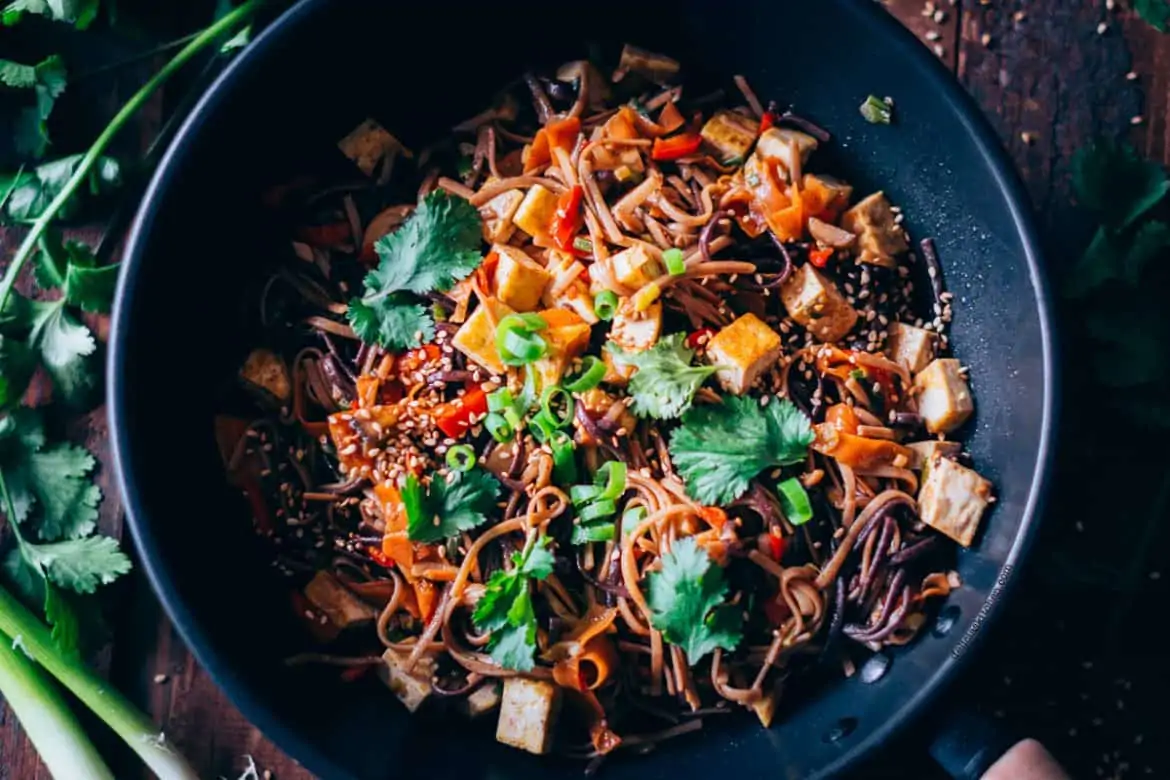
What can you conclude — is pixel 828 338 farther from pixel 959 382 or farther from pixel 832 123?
pixel 832 123

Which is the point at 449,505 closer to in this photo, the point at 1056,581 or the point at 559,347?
the point at 559,347

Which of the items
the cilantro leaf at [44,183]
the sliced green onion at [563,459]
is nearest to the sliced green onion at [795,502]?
the sliced green onion at [563,459]

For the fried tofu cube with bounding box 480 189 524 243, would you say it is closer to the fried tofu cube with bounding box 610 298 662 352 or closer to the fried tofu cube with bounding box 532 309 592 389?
the fried tofu cube with bounding box 532 309 592 389

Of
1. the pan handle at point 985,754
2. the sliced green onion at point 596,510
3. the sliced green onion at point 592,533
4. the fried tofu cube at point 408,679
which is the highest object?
the sliced green onion at point 596,510

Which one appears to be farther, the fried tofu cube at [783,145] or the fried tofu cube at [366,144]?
the fried tofu cube at [366,144]

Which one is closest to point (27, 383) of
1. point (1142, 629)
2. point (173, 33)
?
point (173, 33)

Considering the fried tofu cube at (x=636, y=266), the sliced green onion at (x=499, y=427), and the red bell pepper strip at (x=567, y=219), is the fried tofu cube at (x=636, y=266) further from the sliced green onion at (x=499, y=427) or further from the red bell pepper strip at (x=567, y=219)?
→ the sliced green onion at (x=499, y=427)
